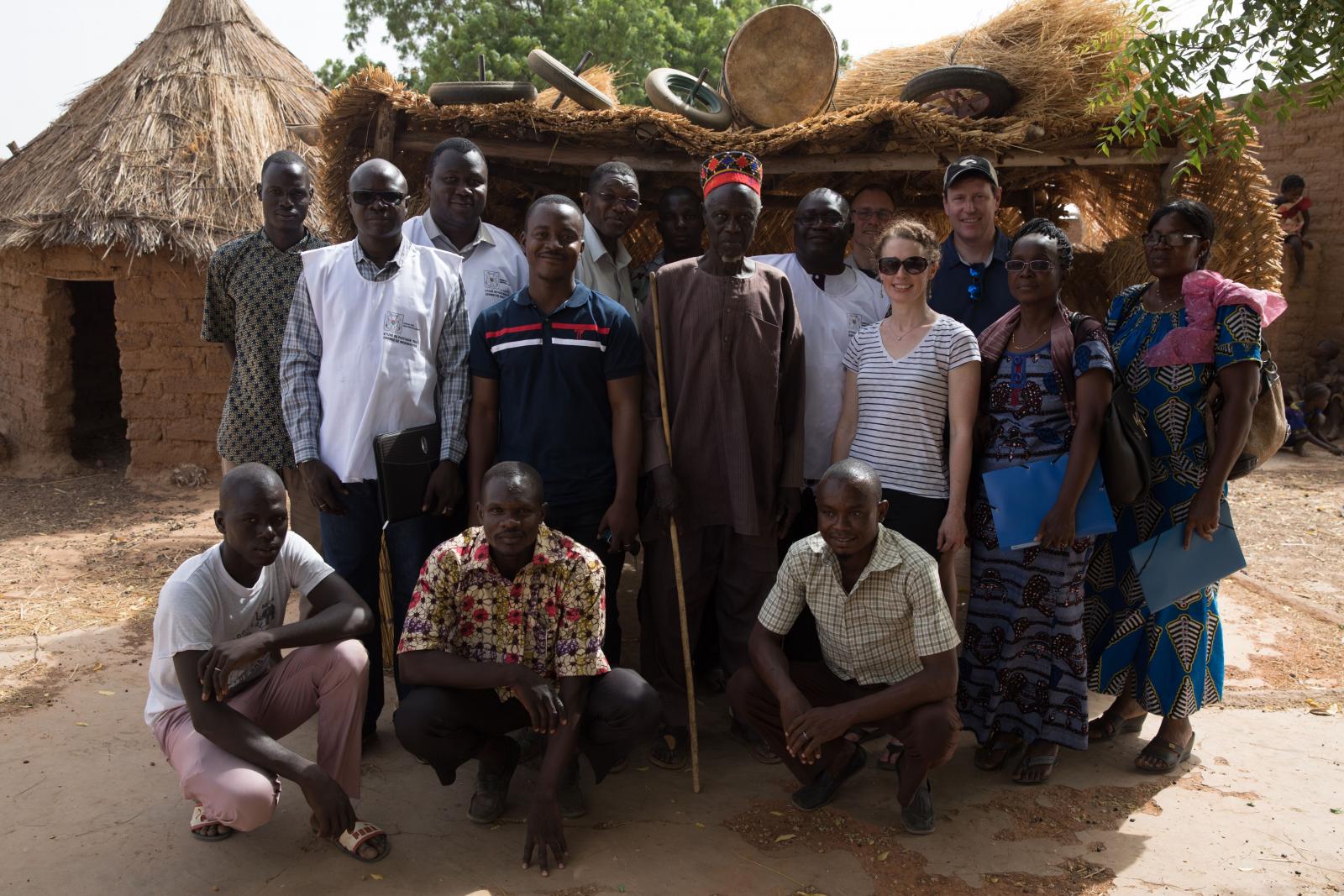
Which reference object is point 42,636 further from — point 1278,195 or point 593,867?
point 1278,195

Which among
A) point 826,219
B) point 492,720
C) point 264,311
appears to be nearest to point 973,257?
point 826,219

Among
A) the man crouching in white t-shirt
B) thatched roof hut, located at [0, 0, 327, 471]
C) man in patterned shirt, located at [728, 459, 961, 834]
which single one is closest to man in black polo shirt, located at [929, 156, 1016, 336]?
man in patterned shirt, located at [728, 459, 961, 834]

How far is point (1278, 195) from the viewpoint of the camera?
1024 centimetres

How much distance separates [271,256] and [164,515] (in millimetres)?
4419

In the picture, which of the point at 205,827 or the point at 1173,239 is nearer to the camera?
the point at 205,827

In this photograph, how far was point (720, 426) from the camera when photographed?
3363mm

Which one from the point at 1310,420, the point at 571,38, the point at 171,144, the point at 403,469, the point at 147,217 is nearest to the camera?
the point at 403,469

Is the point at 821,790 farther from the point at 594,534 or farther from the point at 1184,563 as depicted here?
the point at 1184,563

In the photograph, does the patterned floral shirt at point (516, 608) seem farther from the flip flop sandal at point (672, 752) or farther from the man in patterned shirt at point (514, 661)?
the flip flop sandal at point (672, 752)

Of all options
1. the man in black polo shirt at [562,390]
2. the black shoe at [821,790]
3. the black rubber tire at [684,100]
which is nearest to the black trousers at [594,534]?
the man in black polo shirt at [562,390]

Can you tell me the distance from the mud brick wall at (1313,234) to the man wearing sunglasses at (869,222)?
7892 millimetres

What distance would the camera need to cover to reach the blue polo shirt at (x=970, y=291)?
3760 millimetres

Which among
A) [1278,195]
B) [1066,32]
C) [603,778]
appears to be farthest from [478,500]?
[1278,195]

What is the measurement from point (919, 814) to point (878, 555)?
2.61 feet
